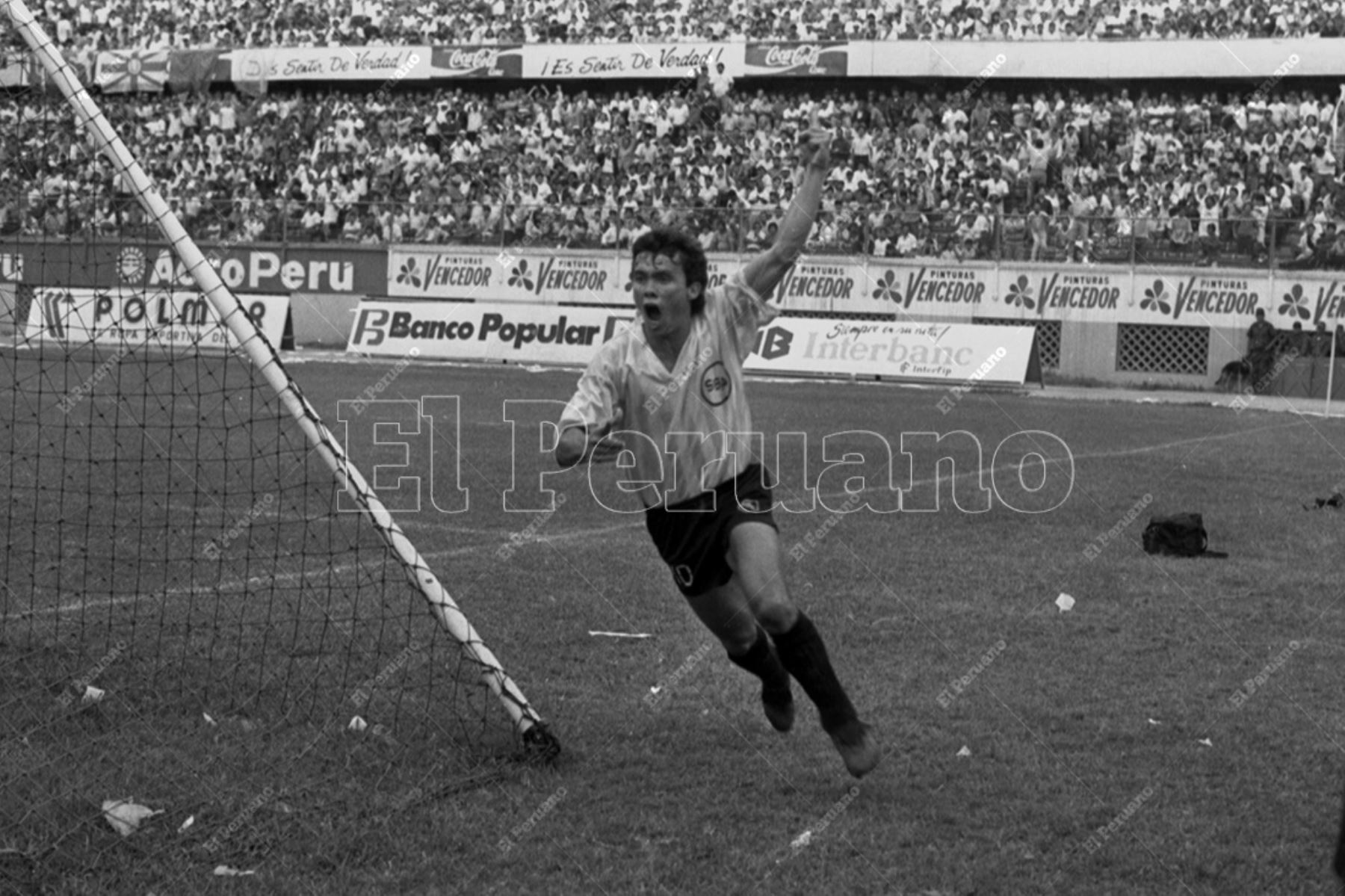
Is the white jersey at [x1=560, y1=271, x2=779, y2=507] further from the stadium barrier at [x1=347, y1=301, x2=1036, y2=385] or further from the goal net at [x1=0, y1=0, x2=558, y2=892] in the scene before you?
the stadium barrier at [x1=347, y1=301, x2=1036, y2=385]

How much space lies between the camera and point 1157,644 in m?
9.03

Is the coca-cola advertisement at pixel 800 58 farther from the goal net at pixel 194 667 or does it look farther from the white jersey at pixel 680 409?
the white jersey at pixel 680 409

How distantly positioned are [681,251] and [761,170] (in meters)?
30.6

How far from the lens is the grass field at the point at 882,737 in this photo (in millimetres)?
5508

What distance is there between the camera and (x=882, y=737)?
23.3ft

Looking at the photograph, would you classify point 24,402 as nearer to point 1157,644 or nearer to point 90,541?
point 90,541

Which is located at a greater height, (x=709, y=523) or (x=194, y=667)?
(x=709, y=523)

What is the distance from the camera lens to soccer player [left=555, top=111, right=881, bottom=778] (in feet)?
21.3

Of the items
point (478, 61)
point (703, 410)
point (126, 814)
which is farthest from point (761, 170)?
point (126, 814)

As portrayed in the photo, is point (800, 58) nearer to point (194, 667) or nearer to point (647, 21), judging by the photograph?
point (647, 21)

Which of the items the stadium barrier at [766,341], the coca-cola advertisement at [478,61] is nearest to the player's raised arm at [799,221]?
the stadium barrier at [766,341]

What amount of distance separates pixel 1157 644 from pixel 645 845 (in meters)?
4.25

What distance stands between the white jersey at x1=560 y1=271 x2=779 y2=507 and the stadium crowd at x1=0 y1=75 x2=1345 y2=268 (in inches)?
1048

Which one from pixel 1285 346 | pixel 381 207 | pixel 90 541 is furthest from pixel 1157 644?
pixel 381 207
